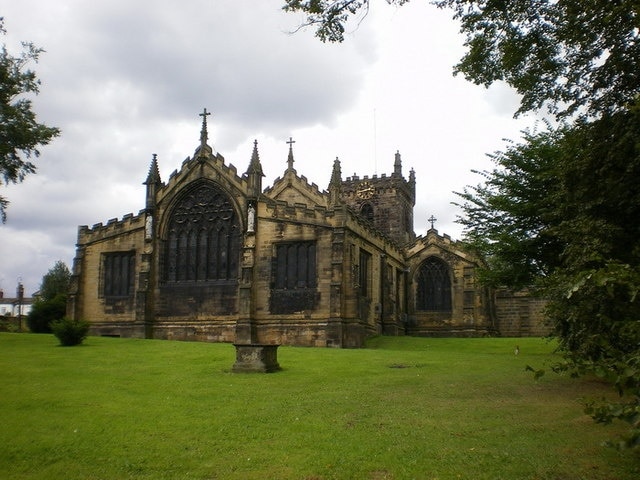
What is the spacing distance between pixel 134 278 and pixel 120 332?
309 cm

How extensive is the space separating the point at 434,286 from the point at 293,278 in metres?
17.0

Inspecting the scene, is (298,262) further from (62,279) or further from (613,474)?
(62,279)

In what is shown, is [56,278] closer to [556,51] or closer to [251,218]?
[251,218]

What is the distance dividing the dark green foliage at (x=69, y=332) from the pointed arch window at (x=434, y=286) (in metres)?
25.4

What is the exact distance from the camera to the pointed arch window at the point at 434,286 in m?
44.4

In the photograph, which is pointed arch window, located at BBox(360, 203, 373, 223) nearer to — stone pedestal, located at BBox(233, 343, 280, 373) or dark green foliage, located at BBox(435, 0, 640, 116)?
stone pedestal, located at BBox(233, 343, 280, 373)

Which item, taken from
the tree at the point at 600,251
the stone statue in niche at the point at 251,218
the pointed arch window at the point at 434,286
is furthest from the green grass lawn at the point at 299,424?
the pointed arch window at the point at 434,286

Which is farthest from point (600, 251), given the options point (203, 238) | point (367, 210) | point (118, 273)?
point (367, 210)

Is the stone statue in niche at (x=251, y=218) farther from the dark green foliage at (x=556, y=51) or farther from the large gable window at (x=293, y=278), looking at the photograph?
the dark green foliage at (x=556, y=51)

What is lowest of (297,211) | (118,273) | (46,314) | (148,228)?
(46,314)

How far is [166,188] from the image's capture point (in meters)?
35.0

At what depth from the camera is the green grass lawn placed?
8.93 metres

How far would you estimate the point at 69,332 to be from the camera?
85.3 ft

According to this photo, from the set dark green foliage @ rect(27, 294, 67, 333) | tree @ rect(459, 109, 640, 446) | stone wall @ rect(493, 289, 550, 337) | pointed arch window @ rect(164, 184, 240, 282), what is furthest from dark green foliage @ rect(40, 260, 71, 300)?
tree @ rect(459, 109, 640, 446)
